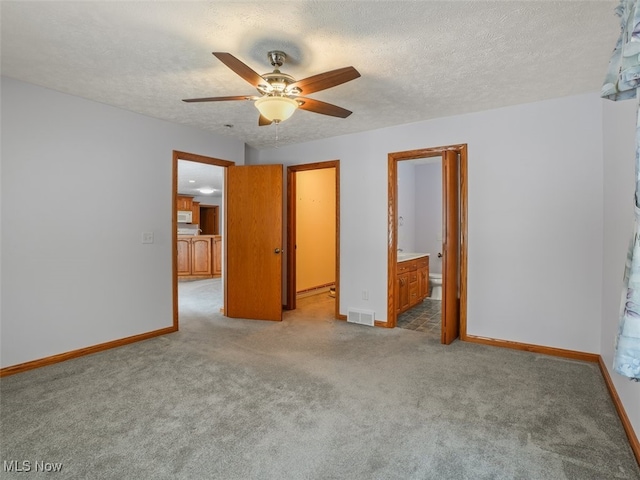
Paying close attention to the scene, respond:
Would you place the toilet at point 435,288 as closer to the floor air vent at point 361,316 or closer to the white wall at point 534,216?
the floor air vent at point 361,316

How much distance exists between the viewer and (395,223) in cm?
393

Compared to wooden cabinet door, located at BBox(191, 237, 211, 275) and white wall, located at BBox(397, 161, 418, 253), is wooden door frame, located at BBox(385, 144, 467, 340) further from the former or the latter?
wooden cabinet door, located at BBox(191, 237, 211, 275)

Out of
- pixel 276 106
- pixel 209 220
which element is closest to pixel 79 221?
pixel 276 106

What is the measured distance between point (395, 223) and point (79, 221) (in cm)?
326

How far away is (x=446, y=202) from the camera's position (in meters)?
3.30

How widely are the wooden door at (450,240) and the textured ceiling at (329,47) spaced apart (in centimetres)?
63

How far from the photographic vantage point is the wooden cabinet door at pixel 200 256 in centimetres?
809

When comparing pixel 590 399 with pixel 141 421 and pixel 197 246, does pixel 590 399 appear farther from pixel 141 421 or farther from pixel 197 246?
pixel 197 246

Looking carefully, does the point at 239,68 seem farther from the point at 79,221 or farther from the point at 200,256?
the point at 200,256

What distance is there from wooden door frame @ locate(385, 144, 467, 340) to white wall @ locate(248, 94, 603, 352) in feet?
0.20

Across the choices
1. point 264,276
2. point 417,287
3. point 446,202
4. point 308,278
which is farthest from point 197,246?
point 446,202

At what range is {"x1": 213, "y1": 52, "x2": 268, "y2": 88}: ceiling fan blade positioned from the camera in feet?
5.65

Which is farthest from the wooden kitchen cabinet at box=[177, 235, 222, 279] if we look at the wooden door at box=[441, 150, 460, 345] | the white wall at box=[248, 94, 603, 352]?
the wooden door at box=[441, 150, 460, 345]

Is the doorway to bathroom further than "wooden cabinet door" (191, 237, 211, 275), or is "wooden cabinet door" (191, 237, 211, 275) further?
"wooden cabinet door" (191, 237, 211, 275)
